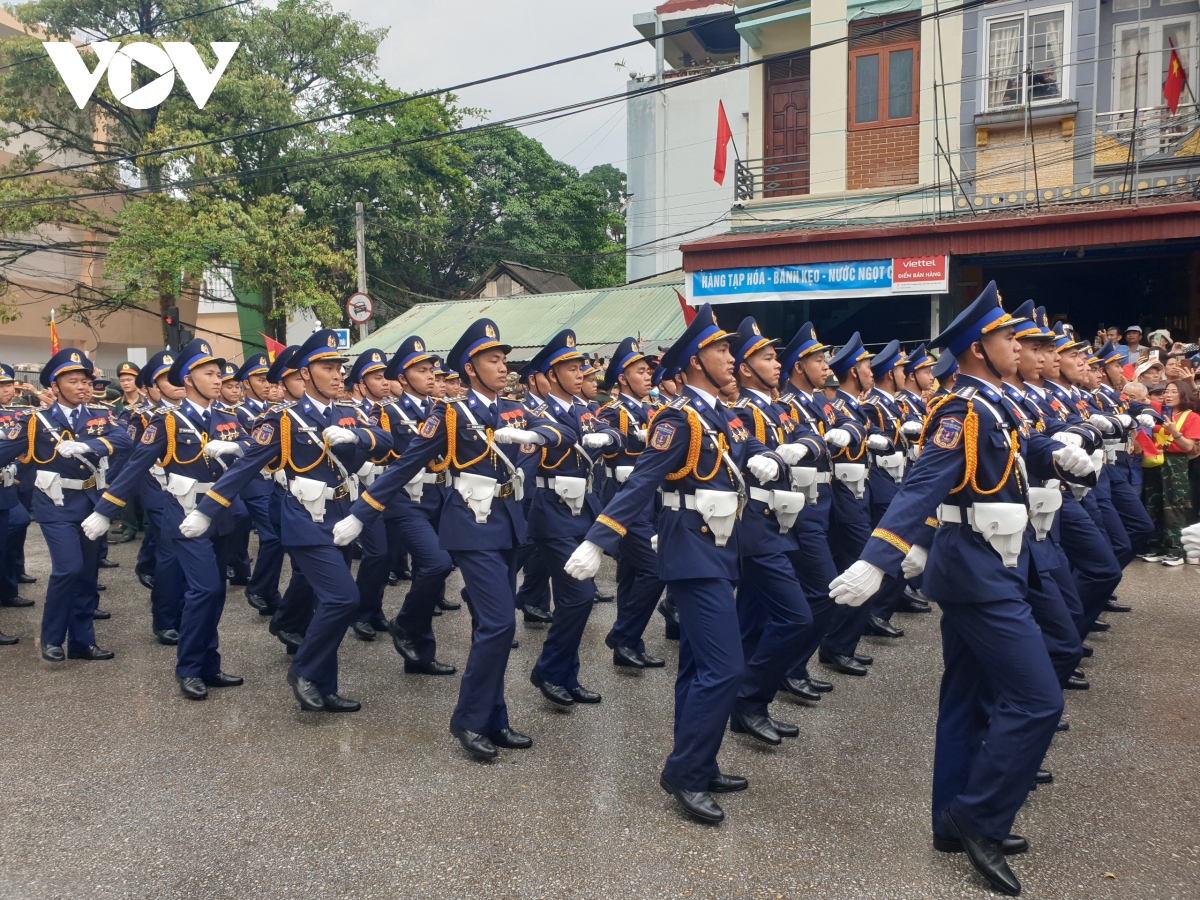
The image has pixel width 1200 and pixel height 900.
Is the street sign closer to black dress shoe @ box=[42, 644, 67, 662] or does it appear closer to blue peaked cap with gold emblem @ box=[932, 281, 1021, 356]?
black dress shoe @ box=[42, 644, 67, 662]

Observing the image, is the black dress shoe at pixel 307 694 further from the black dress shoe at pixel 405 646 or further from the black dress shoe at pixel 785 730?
the black dress shoe at pixel 785 730

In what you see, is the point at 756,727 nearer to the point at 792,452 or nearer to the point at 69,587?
the point at 792,452

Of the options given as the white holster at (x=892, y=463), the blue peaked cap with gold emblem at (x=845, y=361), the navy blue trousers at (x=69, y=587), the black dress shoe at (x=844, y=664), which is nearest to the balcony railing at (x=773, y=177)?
the blue peaked cap with gold emblem at (x=845, y=361)

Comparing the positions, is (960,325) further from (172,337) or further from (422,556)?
(172,337)

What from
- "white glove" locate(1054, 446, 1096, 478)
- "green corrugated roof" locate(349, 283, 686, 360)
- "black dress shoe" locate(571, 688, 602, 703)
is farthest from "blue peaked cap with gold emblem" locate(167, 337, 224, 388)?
"green corrugated roof" locate(349, 283, 686, 360)

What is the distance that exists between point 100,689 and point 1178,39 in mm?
17890

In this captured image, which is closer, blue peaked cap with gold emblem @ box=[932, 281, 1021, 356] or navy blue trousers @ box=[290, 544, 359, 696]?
blue peaked cap with gold emblem @ box=[932, 281, 1021, 356]

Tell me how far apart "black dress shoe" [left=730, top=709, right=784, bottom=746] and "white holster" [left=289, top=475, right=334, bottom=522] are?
272 cm

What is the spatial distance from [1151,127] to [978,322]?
14.3 meters

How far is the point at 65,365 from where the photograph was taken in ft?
26.4

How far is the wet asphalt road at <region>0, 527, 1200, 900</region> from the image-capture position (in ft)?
13.1

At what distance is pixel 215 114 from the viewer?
27578 millimetres

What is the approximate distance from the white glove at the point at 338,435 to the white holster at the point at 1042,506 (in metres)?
3.83

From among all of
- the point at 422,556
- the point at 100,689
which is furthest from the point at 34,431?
the point at 422,556
